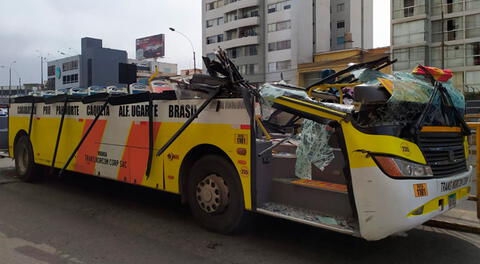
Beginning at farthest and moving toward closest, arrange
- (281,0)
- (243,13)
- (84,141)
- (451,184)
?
(243,13), (281,0), (84,141), (451,184)

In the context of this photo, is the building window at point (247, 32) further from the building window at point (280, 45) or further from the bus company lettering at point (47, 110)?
the bus company lettering at point (47, 110)

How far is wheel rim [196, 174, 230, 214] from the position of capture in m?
5.29

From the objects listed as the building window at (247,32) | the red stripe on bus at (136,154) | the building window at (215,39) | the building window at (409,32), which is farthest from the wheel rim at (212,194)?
the building window at (215,39)

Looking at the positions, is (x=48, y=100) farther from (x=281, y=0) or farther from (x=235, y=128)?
(x=281, y=0)

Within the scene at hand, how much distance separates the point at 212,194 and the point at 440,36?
47.3m

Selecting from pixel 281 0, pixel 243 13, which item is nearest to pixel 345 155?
pixel 281 0

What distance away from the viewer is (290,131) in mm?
6477

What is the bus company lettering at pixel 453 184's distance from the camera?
432cm

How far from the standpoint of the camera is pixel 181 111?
5730 mm

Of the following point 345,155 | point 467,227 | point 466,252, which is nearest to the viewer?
point 345,155

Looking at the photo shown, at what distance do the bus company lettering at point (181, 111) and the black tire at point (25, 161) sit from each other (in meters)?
4.65

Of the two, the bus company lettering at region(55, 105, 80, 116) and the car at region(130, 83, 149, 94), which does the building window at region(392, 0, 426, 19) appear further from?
the bus company lettering at region(55, 105, 80, 116)

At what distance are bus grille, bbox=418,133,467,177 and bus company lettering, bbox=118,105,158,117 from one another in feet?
11.9

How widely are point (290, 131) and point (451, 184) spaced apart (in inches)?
101
